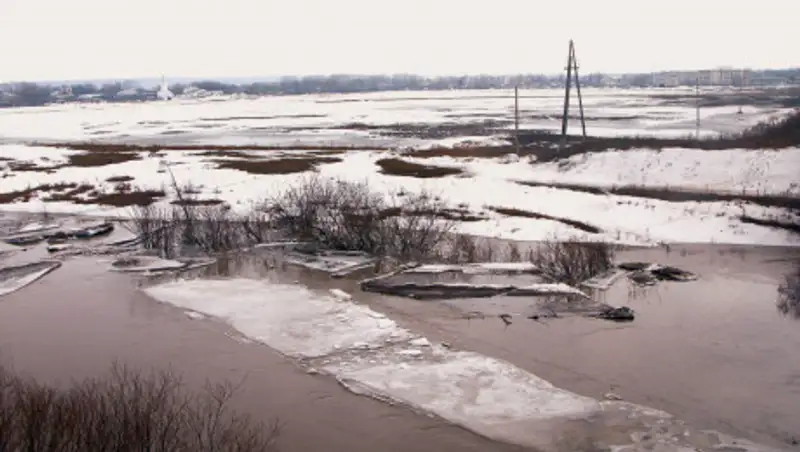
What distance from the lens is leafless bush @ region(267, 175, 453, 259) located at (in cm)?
1538

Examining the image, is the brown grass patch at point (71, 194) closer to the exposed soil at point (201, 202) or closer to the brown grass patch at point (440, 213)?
the exposed soil at point (201, 202)

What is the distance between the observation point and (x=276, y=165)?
27172 mm

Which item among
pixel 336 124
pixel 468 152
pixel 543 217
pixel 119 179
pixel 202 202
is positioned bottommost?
pixel 543 217

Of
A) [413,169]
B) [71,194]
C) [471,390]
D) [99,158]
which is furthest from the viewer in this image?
[99,158]

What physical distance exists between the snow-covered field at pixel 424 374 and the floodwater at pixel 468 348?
0.27 m

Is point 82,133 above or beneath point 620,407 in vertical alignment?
above

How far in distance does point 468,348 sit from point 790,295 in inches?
225

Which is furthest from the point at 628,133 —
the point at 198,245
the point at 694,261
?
the point at 198,245

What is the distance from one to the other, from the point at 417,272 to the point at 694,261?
18.3 feet

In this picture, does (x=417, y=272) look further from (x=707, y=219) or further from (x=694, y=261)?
(x=707, y=219)

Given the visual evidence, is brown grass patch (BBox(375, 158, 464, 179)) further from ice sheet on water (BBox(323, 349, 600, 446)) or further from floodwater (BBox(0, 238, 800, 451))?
ice sheet on water (BBox(323, 349, 600, 446))

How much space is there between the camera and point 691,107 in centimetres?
5434

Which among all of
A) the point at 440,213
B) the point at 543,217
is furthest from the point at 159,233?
the point at 543,217

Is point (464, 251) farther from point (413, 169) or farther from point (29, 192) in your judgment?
point (29, 192)
